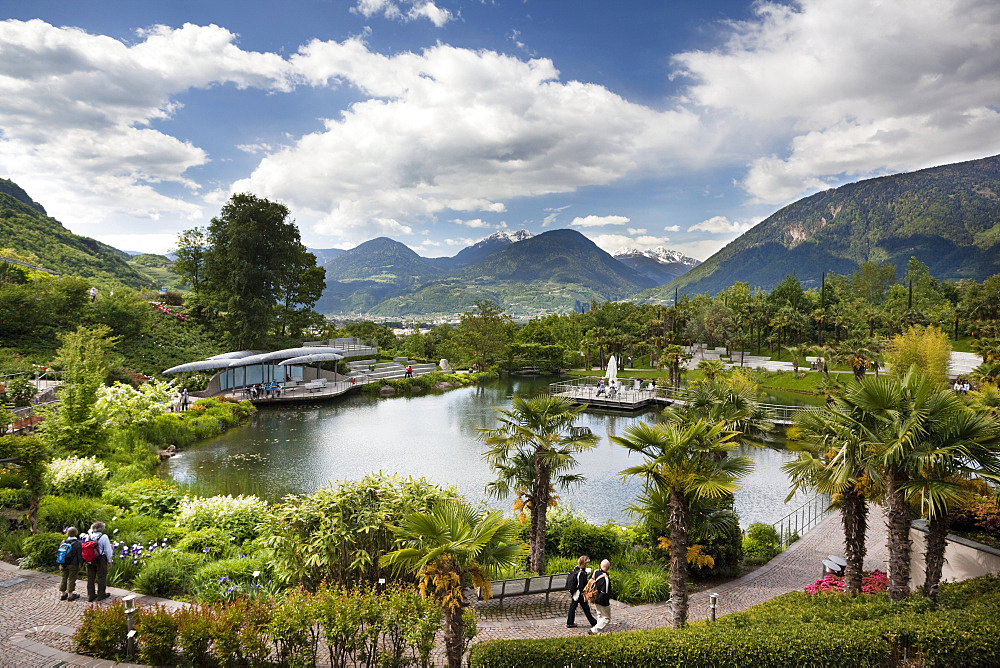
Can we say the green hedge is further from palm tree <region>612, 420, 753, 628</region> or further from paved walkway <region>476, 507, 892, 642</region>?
paved walkway <region>476, 507, 892, 642</region>

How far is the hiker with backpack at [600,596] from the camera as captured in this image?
7.34m

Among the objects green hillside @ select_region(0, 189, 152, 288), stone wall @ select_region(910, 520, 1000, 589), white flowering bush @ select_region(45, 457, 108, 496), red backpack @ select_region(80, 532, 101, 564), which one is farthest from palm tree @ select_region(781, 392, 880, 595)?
green hillside @ select_region(0, 189, 152, 288)

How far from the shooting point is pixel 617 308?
237 feet

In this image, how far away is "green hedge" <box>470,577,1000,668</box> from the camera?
208 inches

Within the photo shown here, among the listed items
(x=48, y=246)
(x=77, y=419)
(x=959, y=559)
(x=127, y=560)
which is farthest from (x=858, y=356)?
(x=48, y=246)

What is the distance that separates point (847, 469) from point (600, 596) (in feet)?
12.8

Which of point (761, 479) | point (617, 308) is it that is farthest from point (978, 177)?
point (761, 479)

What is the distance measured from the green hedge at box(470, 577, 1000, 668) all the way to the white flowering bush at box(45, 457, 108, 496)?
11.8 m

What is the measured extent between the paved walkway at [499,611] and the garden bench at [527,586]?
9.5 inches

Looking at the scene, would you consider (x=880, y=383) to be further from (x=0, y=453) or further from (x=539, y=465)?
(x=0, y=453)

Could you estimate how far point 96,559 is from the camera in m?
7.64

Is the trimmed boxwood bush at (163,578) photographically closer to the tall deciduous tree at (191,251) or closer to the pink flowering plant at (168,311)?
the pink flowering plant at (168,311)

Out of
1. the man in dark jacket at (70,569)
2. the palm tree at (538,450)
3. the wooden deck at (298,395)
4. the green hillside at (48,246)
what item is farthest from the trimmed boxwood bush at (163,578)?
the green hillside at (48,246)

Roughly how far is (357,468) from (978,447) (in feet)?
54.4
